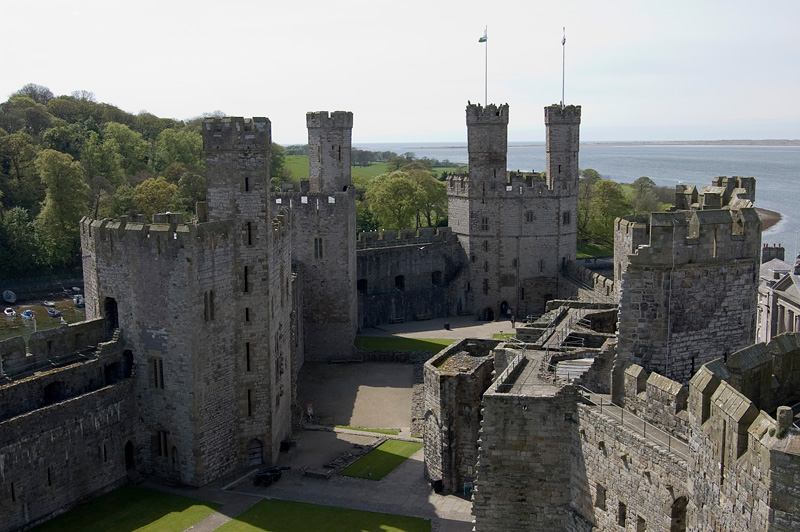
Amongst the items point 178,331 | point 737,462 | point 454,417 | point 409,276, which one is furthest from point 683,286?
point 409,276

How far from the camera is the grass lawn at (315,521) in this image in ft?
59.6

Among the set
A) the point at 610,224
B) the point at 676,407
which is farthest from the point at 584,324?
the point at 610,224

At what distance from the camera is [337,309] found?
1275 inches

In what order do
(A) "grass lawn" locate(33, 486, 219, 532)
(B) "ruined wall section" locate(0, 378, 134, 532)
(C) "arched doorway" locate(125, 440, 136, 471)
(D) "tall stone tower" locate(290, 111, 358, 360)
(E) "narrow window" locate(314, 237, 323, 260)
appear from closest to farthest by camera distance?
(B) "ruined wall section" locate(0, 378, 134, 532) → (A) "grass lawn" locate(33, 486, 219, 532) → (C) "arched doorway" locate(125, 440, 136, 471) → (D) "tall stone tower" locate(290, 111, 358, 360) → (E) "narrow window" locate(314, 237, 323, 260)

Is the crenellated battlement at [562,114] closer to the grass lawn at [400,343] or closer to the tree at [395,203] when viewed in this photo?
the grass lawn at [400,343]

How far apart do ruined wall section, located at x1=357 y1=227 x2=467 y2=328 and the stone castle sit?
11 centimetres

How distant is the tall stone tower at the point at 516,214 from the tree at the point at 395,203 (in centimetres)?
1604

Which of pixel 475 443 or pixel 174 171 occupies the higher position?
pixel 174 171

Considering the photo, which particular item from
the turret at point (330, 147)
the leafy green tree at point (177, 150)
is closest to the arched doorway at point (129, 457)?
the turret at point (330, 147)

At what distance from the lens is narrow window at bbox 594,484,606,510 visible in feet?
41.0

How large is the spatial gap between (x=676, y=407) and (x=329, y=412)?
A: 16149 mm

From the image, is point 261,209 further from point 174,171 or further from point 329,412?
point 174,171

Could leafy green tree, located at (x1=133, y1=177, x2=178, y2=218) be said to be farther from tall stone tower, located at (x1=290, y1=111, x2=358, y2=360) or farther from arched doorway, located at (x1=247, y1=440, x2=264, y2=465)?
arched doorway, located at (x1=247, y1=440, x2=264, y2=465)

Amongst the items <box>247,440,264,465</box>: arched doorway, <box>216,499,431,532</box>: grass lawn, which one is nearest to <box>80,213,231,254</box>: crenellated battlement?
<box>247,440,264,465</box>: arched doorway
